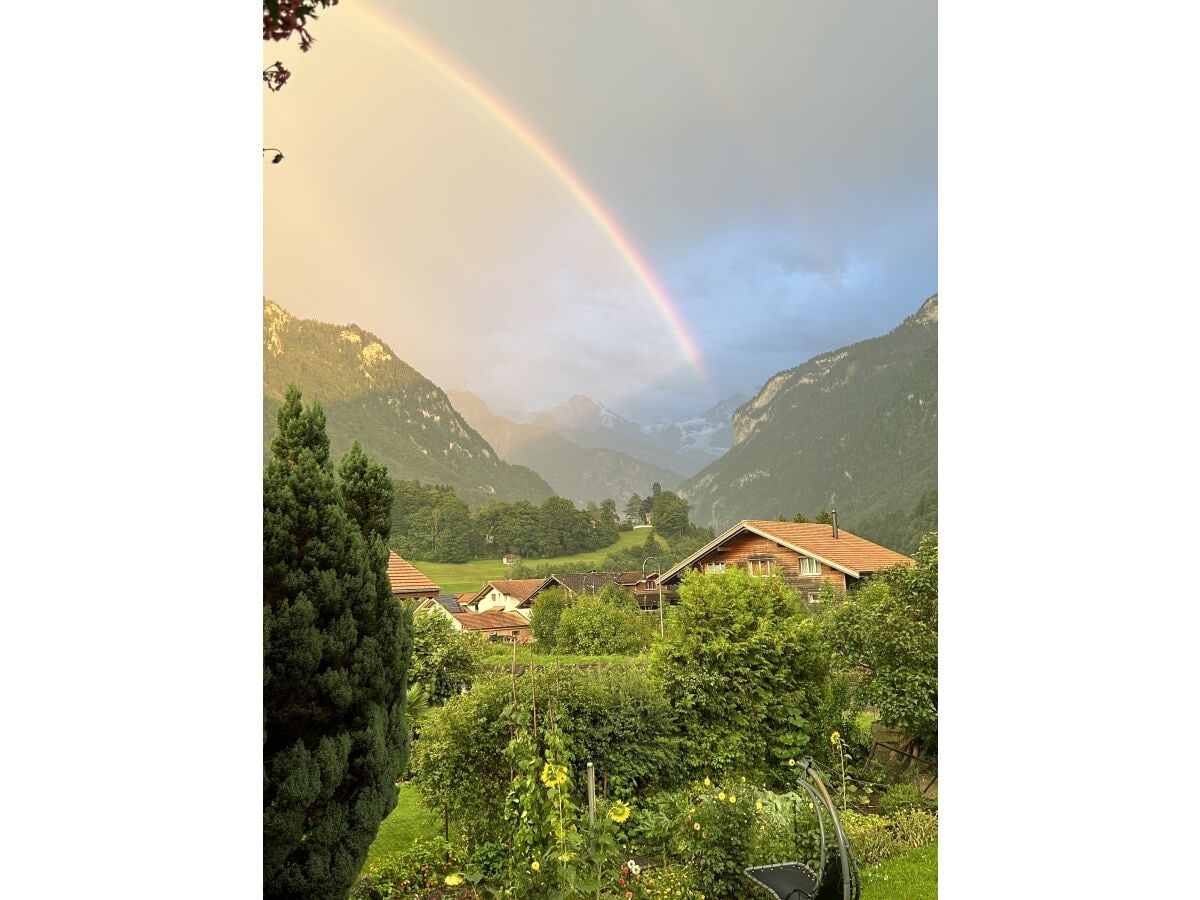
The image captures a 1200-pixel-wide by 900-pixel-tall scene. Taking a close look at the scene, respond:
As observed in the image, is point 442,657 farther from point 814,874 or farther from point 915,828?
point 915,828

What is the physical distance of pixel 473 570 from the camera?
10.3 feet

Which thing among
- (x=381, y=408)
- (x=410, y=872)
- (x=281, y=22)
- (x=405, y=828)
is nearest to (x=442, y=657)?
(x=405, y=828)

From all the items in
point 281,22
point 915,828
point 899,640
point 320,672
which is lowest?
point 915,828

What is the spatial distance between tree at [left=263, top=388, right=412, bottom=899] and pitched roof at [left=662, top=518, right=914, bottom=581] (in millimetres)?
1622

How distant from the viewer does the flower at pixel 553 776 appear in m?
2.48

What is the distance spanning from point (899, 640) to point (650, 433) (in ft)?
5.26

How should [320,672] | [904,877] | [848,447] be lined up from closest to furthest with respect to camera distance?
[320,672], [904,877], [848,447]

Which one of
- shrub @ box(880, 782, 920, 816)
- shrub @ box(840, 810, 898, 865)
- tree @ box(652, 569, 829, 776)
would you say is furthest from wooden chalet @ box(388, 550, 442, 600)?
shrub @ box(880, 782, 920, 816)

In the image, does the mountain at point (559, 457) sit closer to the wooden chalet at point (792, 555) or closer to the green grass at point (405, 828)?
the wooden chalet at point (792, 555)
